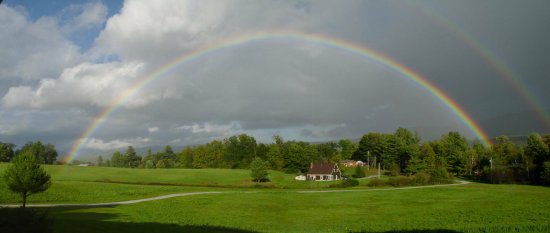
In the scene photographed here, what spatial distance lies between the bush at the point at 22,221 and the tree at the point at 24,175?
31716mm

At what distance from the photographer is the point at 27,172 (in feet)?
127

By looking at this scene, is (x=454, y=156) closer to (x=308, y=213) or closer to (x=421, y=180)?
(x=421, y=180)

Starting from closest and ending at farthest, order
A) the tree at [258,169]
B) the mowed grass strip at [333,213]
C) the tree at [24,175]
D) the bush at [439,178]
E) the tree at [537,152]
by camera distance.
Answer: the mowed grass strip at [333,213] < the tree at [24,175] < the bush at [439,178] < the tree at [537,152] < the tree at [258,169]

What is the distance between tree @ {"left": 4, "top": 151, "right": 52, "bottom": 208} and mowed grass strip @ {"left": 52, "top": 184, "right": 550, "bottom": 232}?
5.17m

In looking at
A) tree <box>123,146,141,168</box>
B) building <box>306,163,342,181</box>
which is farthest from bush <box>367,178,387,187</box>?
tree <box>123,146,141,168</box>

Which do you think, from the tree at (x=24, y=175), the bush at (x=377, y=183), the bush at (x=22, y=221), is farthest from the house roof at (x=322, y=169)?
the bush at (x=22, y=221)

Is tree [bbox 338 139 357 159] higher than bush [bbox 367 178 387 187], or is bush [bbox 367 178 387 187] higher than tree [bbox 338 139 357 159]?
tree [bbox 338 139 357 159]

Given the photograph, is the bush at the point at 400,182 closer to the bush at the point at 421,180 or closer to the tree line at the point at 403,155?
the bush at the point at 421,180

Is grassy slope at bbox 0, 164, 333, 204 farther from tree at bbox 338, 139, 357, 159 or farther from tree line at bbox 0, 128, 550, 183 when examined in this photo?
tree at bbox 338, 139, 357, 159

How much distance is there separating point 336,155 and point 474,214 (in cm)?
11977

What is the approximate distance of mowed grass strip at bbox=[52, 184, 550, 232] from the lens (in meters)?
25.8

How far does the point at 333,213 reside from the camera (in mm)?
36469

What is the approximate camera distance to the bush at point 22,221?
10289mm

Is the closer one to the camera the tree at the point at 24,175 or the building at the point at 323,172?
the tree at the point at 24,175
